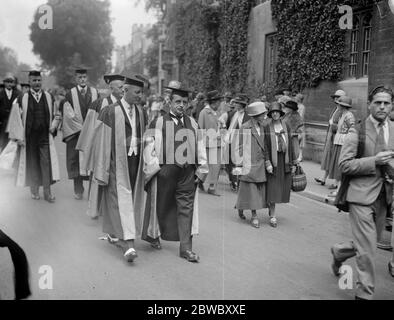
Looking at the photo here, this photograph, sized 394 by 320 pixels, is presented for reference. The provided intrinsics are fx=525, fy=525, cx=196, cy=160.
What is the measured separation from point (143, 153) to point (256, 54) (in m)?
15.3

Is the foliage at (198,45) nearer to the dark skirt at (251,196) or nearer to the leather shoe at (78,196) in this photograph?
the leather shoe at (78,196)

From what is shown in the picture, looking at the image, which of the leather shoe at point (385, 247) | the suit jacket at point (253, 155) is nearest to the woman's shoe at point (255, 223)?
the suit jacket at point (253, 155)

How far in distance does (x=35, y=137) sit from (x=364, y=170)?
20.1 ft

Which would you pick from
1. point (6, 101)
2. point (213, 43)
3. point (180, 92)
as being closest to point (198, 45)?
point (213, 43)

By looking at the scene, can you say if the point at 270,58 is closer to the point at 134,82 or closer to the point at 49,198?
the point at 49,198

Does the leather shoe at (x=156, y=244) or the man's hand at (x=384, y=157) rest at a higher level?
the man's hand at (x=384, y=157)

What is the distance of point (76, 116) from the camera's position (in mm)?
9055

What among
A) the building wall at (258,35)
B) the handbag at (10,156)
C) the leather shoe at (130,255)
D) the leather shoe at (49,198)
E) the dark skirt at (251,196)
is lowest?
the leather shoe at (130,255)

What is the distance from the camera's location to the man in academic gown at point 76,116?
9.02 m

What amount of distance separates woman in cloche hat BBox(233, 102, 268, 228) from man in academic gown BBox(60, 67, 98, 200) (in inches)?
113

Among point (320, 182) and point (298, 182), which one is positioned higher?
point (298, 182)

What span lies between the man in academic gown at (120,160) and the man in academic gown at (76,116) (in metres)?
3.28

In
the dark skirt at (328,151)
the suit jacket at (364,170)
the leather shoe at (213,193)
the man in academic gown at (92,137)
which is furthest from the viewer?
the dark skirt at (328,151)
